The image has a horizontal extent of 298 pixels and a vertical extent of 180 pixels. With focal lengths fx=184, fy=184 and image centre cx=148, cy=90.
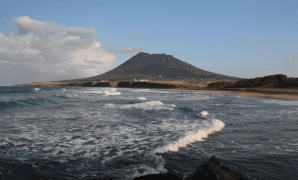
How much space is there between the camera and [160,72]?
16612 cm

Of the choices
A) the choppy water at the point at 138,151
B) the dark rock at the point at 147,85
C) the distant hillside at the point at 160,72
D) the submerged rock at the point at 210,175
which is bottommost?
the choppy water at the point at 138,151

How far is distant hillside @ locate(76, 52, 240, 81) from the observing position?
492ft

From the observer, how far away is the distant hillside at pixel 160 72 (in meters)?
150

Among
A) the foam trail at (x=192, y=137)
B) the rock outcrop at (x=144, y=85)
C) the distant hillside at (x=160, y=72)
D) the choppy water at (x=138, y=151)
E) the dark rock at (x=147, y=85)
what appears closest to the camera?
the choppy water at (x=138, y=151)

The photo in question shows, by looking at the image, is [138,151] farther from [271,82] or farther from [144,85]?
[144,85]

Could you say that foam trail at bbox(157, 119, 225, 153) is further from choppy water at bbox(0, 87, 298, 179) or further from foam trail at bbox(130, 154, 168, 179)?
foam trail at bbox(130, 154, 168, 179)

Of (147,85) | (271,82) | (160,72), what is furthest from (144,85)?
(160,72)

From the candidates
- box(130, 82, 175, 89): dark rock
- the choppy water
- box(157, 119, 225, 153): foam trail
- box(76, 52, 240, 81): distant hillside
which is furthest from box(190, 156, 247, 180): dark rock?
box(76, 52, 240, 81): distant hillside

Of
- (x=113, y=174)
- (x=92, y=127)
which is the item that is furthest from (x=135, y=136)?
(x=113, y=174)

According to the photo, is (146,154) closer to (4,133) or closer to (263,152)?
(263,152)

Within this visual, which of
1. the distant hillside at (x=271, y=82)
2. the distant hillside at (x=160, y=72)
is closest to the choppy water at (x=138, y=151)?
the distant hillside at (x=271, y=82)

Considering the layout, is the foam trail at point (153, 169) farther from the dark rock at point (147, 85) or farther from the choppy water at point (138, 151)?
the dark rock at point (147, 85)

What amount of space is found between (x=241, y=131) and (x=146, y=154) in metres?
5.23

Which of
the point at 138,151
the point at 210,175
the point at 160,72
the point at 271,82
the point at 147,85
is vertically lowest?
the point at 138,151
